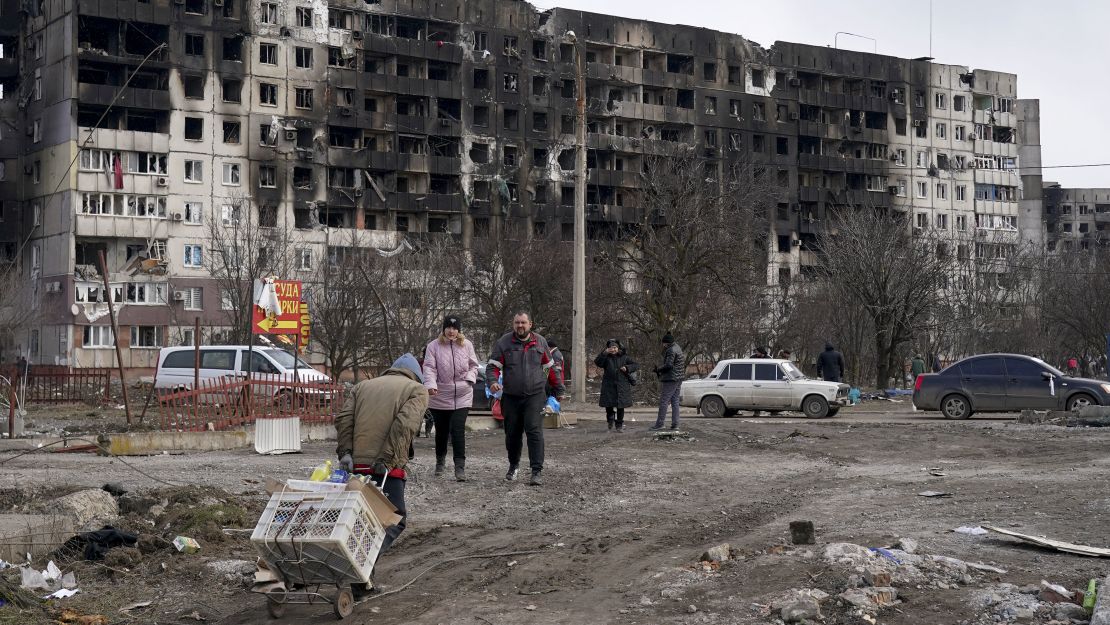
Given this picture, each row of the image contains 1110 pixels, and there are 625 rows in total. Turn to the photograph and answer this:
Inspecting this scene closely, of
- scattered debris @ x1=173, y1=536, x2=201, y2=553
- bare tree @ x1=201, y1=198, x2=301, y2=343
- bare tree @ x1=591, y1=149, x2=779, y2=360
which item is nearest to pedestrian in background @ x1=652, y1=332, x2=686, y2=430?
scattered debris @ x1=173, y1=536, x2=201, y2=553

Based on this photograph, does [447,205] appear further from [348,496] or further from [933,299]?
[348,496]

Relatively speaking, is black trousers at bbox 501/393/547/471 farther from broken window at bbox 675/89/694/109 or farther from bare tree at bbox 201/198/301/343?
broken window at bbox 675/89/694/109

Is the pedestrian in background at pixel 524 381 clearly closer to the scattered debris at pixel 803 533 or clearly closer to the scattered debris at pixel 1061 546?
the scattered debris at pixel 803 533

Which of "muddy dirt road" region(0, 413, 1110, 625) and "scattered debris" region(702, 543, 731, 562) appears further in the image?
"scattered debris" region(702, 543, 731, 562)

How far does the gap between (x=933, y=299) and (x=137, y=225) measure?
4607 centimetres

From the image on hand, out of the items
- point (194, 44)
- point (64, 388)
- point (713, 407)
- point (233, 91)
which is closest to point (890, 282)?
point (713, 407)

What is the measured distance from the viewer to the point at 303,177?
82125 millimetres

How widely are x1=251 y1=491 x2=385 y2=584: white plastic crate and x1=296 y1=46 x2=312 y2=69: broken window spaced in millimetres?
77325

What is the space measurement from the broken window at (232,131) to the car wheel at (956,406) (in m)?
59.1

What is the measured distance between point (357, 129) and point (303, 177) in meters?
4.89

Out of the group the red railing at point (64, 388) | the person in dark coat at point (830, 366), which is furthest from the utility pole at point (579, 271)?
the red railing at point (64, 388)

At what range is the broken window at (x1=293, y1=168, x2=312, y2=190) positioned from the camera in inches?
3214

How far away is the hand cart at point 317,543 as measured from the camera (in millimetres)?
8109

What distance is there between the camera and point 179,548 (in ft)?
34.6
